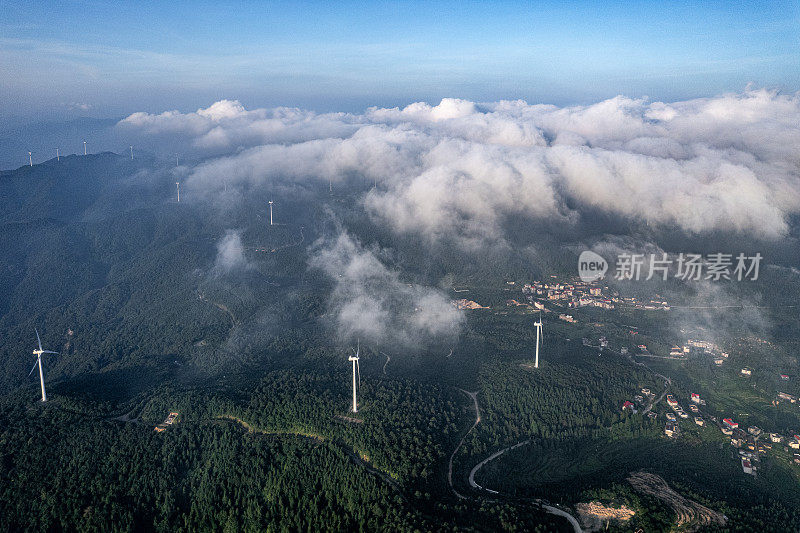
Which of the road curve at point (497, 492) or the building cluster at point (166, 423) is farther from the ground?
the building cluster at point (166, 423)

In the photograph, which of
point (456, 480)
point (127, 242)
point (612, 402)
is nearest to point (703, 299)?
point (612, 402)

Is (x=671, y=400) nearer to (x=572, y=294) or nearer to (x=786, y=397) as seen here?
(x=786, y=397)

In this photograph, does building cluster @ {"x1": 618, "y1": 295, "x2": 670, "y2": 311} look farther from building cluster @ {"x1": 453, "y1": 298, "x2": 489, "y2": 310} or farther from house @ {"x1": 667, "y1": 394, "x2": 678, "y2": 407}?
house @ {"x1": 667, "y1": 394, "x2": 678, "y2": 407}

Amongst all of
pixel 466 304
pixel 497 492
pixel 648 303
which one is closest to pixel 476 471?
pixel 497 492

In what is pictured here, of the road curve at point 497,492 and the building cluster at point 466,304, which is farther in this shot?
the building cluster at point 466,304

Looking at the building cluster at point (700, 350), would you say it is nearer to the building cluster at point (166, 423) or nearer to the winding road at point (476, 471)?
the winding road at point (476, 471)

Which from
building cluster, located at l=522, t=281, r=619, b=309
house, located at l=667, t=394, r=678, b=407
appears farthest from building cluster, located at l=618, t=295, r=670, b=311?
house, located at l=667, t=394, r=678, b=407

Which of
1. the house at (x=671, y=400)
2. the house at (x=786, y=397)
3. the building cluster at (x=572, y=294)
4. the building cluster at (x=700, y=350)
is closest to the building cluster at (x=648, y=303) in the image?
the building cluster at (x=572, y=294)

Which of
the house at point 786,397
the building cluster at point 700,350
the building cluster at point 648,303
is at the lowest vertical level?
the building cluster at point 700,350

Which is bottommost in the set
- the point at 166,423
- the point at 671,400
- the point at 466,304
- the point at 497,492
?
the point at 671,400

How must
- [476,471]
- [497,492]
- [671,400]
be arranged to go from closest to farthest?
[497,492] → [476,471] → [671,400]

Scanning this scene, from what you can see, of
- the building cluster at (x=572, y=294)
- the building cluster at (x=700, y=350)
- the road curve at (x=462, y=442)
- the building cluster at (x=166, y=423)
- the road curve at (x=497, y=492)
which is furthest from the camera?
the building cluster at (x=572, y=294)

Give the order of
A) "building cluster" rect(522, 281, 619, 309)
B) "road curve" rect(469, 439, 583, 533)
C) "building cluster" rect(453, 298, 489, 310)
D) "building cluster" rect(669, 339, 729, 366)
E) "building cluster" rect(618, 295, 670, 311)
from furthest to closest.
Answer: "building cluster" rect(522, 281, 619, 309) < "building cluster" rect(453, 298, 489, 310) < "building cluster" rect(618, 295, 670, 311) < "building cluster" rect(669, 339, 729, 366) < "road curve" rect(469, 439, 583, 533)
